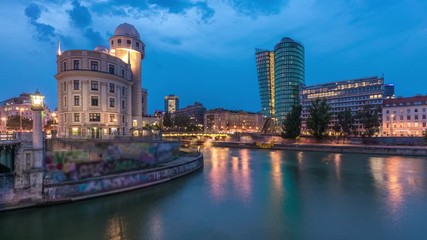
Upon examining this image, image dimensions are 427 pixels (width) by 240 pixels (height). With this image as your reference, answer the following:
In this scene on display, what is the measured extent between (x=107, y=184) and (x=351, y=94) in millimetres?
146927

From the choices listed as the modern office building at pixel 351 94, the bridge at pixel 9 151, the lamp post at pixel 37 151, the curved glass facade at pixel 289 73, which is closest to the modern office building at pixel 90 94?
the lamp post at pixel 37 151

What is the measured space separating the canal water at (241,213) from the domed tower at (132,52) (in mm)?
36637

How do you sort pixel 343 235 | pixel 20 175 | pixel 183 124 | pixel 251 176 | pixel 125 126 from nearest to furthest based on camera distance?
pixel 343 235, pixel 20 175, pixel 251 176, pixel 125 126, pixel 183 124

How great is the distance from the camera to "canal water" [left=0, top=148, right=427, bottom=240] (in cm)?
1911

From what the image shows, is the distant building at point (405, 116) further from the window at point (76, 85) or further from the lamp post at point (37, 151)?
the lamp post at point (37, 151)

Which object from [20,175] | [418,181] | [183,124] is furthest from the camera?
[183,124]

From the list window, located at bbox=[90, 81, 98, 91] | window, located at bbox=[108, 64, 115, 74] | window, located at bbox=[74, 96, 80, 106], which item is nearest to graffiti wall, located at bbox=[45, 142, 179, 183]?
window, located at bbox=[74, 96, 80, 106]

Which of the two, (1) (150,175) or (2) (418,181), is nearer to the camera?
(1) (150,175)

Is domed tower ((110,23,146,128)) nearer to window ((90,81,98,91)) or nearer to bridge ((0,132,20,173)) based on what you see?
window ((90,81,98,91))

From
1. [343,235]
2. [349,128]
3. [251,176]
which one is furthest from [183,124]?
[343,235]

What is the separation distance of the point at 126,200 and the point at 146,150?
1119cm

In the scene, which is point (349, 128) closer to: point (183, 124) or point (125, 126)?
point (125, 126)

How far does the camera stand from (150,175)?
32.7 meters

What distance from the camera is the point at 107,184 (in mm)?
27500
